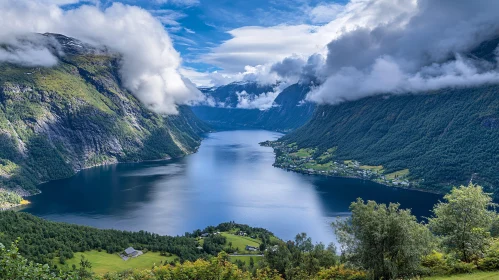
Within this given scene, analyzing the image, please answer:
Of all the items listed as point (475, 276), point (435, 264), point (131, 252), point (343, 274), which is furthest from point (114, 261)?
point (475, 276)

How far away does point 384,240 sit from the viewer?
85.9ft

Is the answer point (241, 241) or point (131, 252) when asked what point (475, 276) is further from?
point (241, 241)

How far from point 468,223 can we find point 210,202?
12755 centimetres

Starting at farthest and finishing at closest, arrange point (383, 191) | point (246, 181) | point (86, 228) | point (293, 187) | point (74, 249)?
point (246, 181) < point (293, 187) < point (383, 191) < point (86, 228) < point (74, 249)

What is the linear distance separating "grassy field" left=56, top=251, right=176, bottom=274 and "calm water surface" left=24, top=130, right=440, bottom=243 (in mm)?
31603

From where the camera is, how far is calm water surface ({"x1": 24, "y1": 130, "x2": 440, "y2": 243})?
121m

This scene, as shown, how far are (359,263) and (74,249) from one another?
6982 cm

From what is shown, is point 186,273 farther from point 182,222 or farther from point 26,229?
point 182,222

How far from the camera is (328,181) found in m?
193

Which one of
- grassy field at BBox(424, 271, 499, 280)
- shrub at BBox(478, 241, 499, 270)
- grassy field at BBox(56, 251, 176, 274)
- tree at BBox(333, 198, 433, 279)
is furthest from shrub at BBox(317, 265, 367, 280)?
grassy field at BBox(56, 251, 176, 274)

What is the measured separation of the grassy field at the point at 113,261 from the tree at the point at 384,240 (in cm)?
5504

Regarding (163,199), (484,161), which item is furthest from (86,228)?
(484,161)

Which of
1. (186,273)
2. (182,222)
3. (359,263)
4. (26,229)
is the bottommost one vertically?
(182,222)

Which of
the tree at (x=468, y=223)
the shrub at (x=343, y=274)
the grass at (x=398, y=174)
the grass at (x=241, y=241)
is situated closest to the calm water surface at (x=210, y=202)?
the grass at (x=398, y=174)
